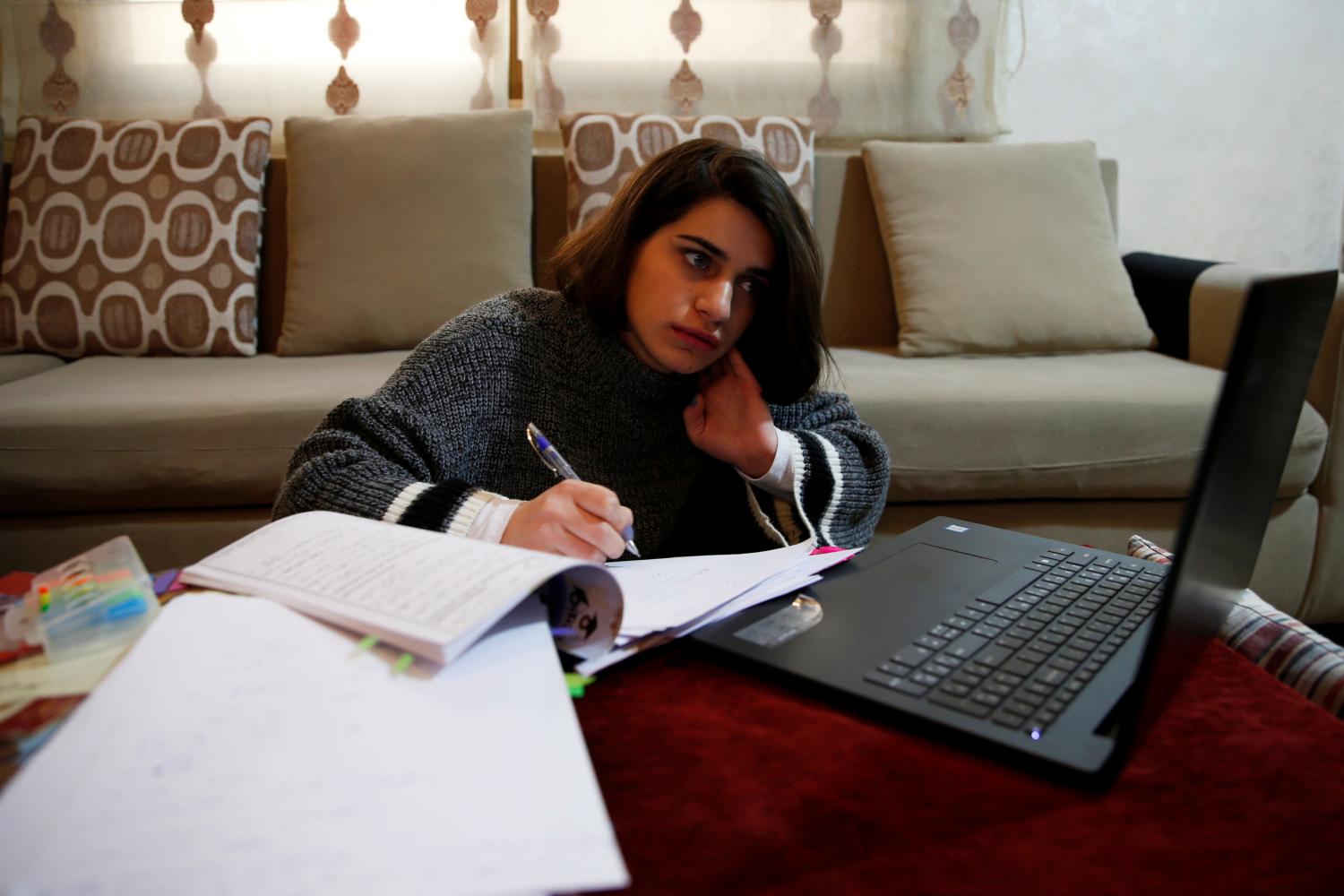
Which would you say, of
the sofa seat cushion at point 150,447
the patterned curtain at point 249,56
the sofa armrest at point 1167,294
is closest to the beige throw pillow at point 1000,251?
the sofa armrest at point 1167,294

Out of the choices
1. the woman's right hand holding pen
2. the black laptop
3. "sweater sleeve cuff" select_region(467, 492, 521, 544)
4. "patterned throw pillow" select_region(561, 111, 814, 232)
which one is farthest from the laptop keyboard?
"patterned throw pillow" select_region(561, 111, 814, 232)

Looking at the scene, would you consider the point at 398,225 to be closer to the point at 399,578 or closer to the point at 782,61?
the point at 782,61

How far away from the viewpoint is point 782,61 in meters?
2.48

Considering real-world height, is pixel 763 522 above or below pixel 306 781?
below

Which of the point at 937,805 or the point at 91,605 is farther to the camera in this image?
the point at 91,605

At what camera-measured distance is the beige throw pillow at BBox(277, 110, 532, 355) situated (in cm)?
203

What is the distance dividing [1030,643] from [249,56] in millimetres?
2444

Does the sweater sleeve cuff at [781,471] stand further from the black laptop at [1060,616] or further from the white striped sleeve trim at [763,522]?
the black laptop at [1060,616]

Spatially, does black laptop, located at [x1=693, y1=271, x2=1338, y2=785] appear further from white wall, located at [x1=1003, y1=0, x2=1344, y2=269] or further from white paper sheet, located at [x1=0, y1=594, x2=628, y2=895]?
white wall, located at [x1=1003, y1=0, x2=1344, y2=269]

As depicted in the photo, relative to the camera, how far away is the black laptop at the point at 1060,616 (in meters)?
0.42

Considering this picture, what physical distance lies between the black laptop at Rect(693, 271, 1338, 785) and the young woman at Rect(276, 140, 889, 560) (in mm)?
343

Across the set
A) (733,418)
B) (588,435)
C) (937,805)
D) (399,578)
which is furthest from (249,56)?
(937,805)

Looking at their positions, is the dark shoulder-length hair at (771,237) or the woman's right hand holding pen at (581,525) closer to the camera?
the woman's right hand holding pen at (581,525)

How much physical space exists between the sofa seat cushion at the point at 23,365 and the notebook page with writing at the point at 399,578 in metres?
1.55
